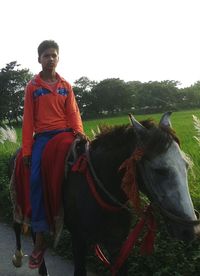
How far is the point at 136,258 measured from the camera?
5016mm

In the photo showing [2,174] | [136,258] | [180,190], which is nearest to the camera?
[180,190]

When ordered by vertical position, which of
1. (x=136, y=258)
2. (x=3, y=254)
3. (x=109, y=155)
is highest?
(x=109, y=155)

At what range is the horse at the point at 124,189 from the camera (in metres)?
3.00

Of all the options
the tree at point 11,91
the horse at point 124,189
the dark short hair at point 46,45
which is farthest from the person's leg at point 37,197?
the tree at point 11,91

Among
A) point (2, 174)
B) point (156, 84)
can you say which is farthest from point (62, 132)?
point (156, 84)

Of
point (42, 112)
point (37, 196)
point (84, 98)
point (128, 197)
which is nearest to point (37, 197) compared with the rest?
point (37, 196)

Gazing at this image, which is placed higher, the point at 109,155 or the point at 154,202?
the point at 109,155

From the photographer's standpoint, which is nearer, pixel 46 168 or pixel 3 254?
pixel 46 168

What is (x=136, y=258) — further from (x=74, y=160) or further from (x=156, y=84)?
(x=156, y=84)

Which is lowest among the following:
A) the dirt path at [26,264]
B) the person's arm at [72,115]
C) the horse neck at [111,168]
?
the dirt path at [26,264]

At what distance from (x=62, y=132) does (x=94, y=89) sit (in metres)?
67.4

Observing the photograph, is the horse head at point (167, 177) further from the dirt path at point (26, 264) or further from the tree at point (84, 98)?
the tree at point (84, 98)

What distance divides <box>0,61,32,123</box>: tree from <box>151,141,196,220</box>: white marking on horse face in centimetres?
5516

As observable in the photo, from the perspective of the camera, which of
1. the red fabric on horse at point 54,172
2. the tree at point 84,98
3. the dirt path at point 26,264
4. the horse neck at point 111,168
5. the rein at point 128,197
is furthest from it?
the tree at point 84,98
